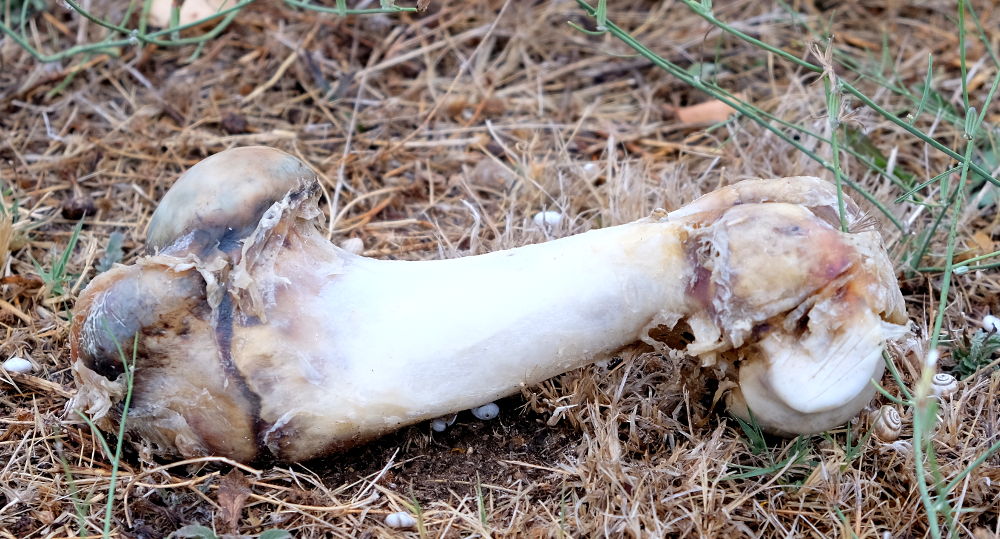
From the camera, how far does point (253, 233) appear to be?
1.78 m

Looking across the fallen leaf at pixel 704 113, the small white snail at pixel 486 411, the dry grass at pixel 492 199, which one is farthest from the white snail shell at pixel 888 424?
the fallen leaf at pixel 704 113

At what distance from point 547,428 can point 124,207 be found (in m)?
1.49

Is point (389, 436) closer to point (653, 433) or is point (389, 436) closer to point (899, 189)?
point (653, 433)

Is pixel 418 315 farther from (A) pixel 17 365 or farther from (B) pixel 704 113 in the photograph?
(B) pixel 704 113

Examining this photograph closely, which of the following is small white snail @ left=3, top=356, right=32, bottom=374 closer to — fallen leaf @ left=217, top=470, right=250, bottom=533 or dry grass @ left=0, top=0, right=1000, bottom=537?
dry grass @ left=0, top=0, right=1000, bottom=537

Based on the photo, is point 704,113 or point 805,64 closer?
point 805,64

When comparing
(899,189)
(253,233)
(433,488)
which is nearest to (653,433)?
(433,488)

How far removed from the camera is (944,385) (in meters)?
1.98

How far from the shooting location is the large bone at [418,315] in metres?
1.68

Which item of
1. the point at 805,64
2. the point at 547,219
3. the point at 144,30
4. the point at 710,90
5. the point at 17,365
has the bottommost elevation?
the point at 17,365

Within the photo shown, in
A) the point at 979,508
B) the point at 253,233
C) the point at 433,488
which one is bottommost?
the point at 433,488

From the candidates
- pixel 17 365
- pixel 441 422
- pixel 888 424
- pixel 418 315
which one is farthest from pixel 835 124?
pixel 17 365

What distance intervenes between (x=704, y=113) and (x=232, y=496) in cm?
201

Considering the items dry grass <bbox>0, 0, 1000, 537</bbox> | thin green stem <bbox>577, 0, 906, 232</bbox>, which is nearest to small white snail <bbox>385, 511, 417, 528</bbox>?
dry grass <bbox>0, 0, 1000, 537</bbox>
